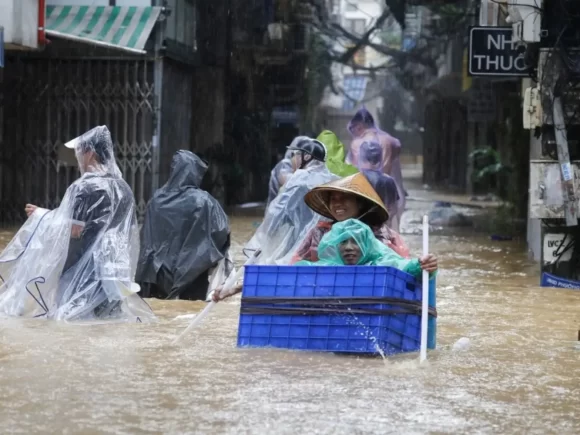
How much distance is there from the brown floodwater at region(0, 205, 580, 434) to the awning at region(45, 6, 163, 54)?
8453mm

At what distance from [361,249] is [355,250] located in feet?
0.12

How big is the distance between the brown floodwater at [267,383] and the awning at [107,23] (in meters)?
8.45

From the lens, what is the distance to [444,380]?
6172mm

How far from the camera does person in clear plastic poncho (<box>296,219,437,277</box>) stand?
675cm

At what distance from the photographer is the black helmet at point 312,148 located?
10.5 metres

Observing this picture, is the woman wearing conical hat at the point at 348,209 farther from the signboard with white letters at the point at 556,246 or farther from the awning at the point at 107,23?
the awning at the point at 107,23

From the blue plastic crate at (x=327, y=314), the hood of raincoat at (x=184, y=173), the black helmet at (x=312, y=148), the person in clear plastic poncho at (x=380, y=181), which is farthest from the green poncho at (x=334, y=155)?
the blue plastic crate at (x=327, y=314)

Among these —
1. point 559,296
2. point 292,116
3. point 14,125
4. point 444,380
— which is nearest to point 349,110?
point 292,116

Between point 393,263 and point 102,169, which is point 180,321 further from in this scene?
point 393,263

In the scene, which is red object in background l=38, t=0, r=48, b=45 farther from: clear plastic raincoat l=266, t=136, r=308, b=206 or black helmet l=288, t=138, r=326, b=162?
black helmet l=288, t=138, r=326, b=162

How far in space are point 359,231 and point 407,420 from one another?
1.76m

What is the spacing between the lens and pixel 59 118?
59.5 feet

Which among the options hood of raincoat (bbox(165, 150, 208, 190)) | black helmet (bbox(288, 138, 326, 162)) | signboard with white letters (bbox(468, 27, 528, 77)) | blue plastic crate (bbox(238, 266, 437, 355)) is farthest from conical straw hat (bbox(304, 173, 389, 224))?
signboard with white letters (bbox(468, 27, 528, 77))

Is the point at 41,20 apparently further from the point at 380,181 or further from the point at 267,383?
the point at 267,383
